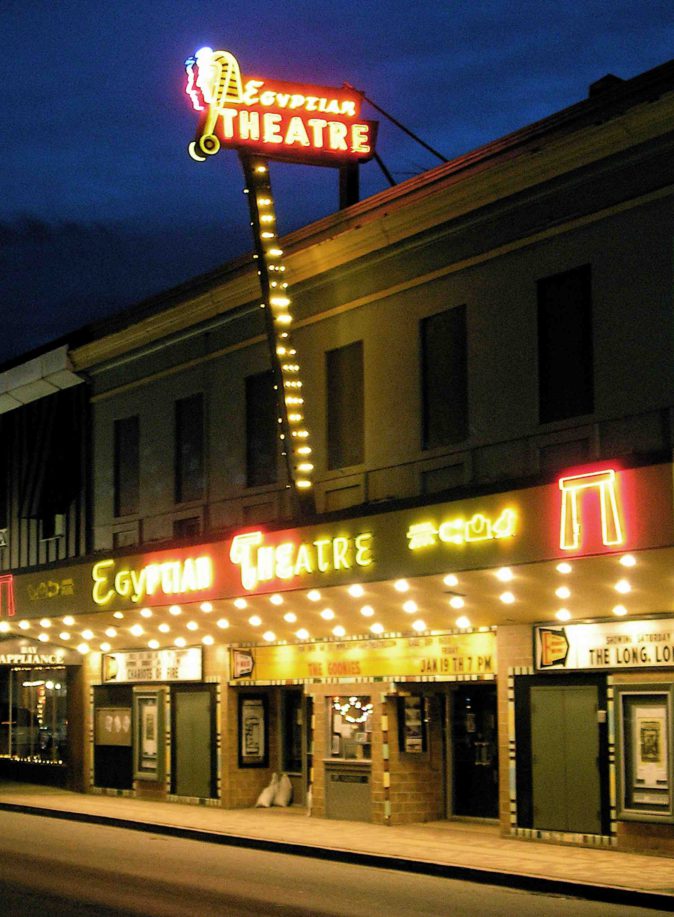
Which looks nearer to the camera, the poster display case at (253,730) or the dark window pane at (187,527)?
the poster display case at (253,730)

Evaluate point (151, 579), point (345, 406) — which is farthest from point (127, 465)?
point (345, 406)

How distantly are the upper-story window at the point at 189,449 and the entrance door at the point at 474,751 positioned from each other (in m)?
6.78

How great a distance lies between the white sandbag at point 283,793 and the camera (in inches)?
952

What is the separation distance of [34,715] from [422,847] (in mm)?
14880

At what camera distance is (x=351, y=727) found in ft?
71.6

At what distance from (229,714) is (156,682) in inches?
91.1

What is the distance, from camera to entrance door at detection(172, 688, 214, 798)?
2466 cm

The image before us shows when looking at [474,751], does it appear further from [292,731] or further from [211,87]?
[211,87]

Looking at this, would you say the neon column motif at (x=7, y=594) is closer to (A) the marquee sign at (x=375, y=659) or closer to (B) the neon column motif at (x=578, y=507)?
(A) the marquee sign at (x=375, y=659)

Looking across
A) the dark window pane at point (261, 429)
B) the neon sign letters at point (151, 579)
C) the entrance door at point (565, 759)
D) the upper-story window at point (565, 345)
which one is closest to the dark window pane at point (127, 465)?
the neon sign letters at point (151, 579)

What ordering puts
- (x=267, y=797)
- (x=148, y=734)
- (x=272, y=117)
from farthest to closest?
(x=148, y=734), (x=267, y=797), (x=272, y=117)

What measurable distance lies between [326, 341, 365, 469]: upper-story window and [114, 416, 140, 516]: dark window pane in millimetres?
6531

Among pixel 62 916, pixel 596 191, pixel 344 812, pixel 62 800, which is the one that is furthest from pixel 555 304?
pixel 62 800

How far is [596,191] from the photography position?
17688 millimetres
